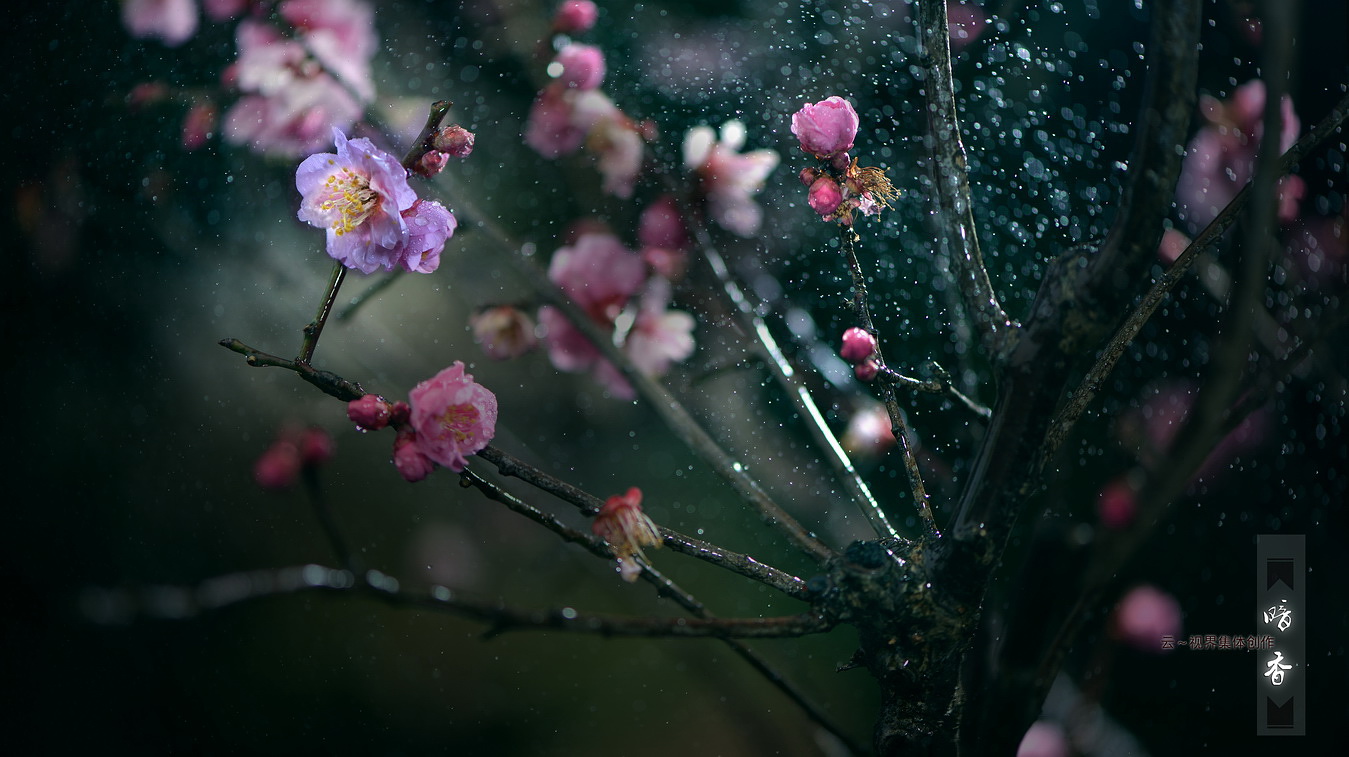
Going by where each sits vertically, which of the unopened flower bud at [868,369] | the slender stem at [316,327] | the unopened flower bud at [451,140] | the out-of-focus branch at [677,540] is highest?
the unopened flower bud at [451,140]

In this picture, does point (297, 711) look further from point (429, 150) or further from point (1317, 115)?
point (1317, 115)

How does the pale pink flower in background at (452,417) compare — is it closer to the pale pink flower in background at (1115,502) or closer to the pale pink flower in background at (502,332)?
the pale pink flower in background at (502,332)

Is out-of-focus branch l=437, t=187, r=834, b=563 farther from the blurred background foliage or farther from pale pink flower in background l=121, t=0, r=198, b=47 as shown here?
pale pink flower in background l=121, t=0, r=198, b=47

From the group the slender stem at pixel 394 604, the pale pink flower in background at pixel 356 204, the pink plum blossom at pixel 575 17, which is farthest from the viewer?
the pink plum blossom at pixel 575 17

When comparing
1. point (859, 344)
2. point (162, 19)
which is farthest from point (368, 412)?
point (162, 19)

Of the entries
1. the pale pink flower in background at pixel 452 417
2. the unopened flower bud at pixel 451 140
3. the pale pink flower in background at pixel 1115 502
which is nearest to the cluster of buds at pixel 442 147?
the unopened flower bud at pixel 451 140

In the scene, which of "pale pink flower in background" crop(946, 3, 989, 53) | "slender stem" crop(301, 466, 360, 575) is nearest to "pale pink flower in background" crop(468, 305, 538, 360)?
"slender stem" crop(301, 466, 360, 575)

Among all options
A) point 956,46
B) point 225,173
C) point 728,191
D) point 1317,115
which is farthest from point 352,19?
point 1317,115

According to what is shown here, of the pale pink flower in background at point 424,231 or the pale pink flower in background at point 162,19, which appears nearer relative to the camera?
the pale pink flower in background at point 424,231
